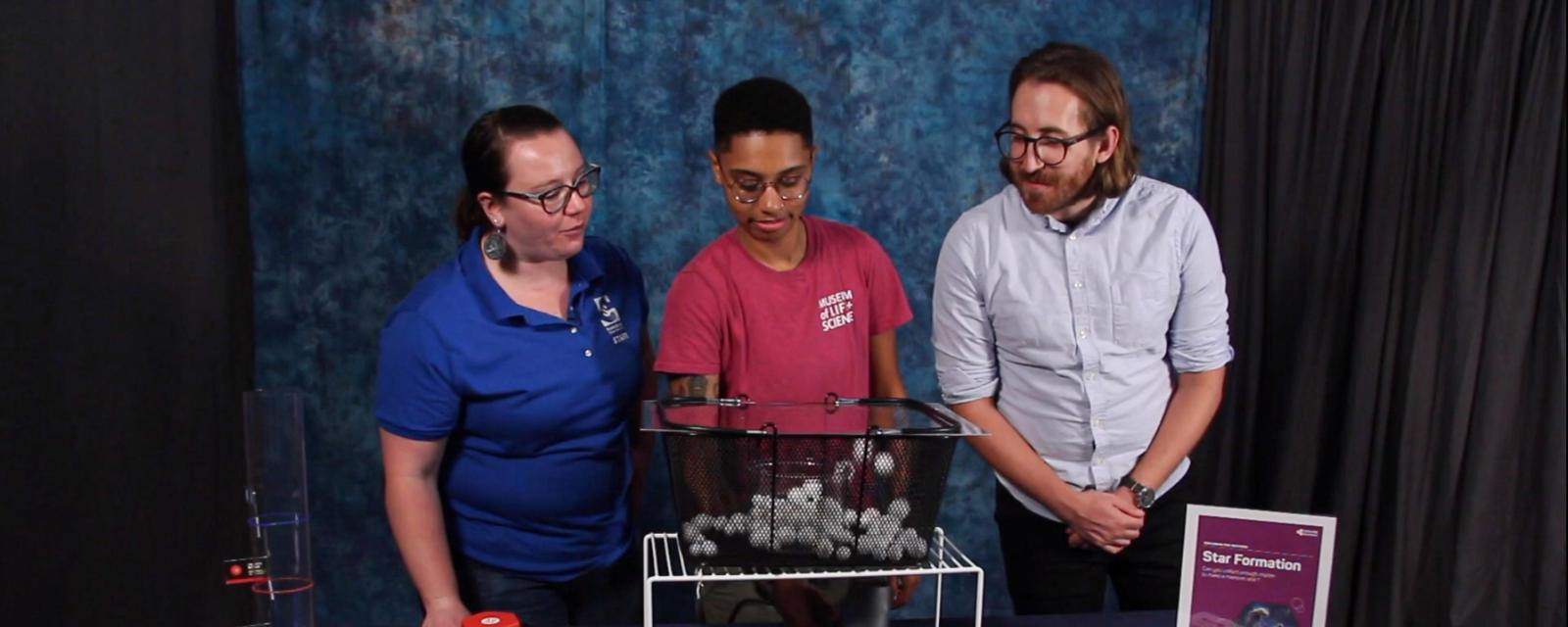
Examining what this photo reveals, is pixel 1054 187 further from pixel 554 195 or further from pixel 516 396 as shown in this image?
pixel 516 396

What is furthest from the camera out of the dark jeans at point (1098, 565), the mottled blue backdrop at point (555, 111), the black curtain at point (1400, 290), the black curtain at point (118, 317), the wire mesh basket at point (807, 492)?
the mottled blue backdrop at point (555, 111)

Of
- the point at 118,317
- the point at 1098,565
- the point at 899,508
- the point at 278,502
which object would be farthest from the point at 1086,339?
the point at 118,317

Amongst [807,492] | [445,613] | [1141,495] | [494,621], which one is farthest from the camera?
[1141,495]

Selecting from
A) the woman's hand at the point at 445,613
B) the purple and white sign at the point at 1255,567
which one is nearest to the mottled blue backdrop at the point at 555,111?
the woman's hand at the point at 445,613

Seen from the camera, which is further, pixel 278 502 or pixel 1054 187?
pixel 1054 187

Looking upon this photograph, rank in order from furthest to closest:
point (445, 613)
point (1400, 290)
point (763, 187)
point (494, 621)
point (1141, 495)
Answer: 1. point (1400, 290)
2. point (1141, 495)
3. point (763, 187)
4. point (445, 613)
5. point (494, 621)

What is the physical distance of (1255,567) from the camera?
1.28m

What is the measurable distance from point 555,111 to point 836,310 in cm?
125

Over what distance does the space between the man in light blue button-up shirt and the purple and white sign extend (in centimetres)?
44

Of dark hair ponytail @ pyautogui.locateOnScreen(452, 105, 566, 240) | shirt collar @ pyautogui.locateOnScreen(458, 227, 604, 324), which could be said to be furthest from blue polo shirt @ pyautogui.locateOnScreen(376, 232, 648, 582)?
dark hair ponytail @ pyautogui.locateOnScreen(452, 105, 566, 240)

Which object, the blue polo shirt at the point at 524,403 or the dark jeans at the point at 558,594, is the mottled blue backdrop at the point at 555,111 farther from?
the dark jeans at the point at 558,594

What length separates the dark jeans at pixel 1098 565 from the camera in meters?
1.82

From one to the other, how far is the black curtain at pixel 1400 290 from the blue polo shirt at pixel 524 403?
186 centimetres

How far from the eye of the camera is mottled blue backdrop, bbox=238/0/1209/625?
8.57 ft
